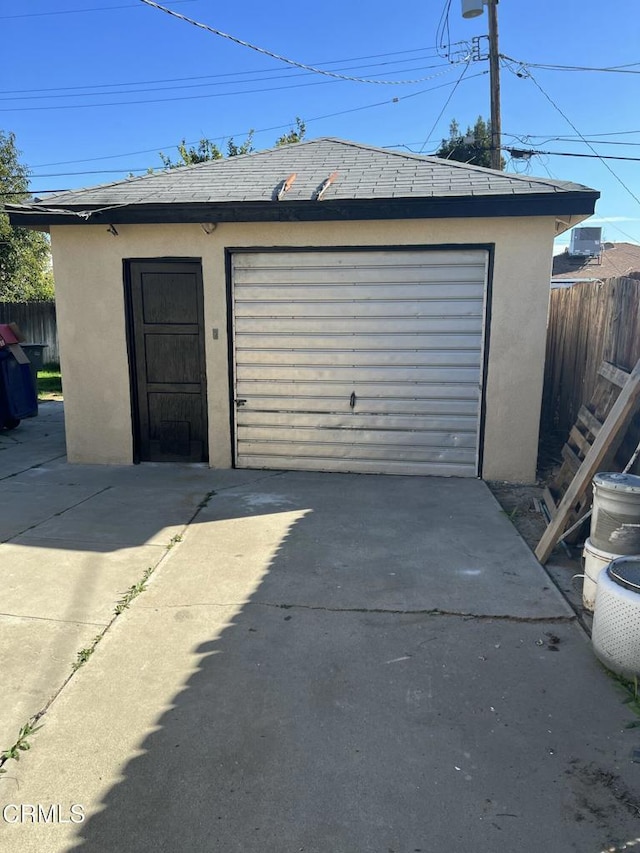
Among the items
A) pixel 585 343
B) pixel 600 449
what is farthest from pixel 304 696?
pixel 585 343

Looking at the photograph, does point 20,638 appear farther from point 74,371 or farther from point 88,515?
point 74,371

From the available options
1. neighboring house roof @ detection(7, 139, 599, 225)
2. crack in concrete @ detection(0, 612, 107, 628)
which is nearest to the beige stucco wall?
neighboring house roof @ detection(7, 139, 599, 225)

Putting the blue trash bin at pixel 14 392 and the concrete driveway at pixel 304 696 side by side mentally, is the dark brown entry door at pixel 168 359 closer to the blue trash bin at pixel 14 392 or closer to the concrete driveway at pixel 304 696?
the concrete driveway at pixel 304 696

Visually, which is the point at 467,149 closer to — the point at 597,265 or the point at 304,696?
the point at 597,265

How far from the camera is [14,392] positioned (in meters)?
9.94

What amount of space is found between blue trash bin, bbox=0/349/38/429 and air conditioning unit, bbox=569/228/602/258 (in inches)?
810

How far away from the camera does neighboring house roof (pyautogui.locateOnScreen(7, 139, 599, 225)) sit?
613 cm

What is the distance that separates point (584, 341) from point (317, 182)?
3866mm

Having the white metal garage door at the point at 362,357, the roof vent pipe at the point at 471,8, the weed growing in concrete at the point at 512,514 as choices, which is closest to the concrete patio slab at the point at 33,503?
the white metal garage door at the point at 362,357

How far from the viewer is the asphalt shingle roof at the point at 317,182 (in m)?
Result: 6.31

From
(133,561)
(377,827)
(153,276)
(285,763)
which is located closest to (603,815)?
(377,827)

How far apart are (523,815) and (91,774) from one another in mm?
1721

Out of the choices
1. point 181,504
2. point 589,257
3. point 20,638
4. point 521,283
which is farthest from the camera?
point 589,257

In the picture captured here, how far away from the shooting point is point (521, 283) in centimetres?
646
